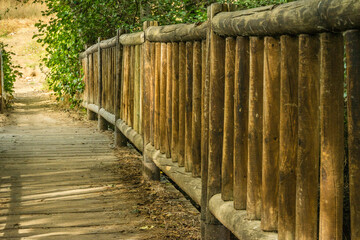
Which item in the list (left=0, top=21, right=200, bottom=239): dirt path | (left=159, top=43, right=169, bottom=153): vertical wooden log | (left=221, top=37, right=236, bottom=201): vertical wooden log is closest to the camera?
(left=221, top=37, right=236, bottom=201): vertical wooden log

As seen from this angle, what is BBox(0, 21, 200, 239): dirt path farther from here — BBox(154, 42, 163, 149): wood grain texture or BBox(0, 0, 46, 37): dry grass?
BBox(0, 0, 46, 37): dry grass

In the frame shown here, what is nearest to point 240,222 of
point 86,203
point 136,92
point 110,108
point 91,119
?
point 86,203

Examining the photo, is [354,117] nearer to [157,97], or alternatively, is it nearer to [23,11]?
[157,97]

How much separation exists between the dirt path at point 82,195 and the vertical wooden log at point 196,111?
50 cm

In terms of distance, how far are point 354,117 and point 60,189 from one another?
3598 millimetres

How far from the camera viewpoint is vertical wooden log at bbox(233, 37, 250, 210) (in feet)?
8.96

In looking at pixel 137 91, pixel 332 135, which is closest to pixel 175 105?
pixel 137 91

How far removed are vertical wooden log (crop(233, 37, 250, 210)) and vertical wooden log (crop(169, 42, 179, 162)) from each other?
1.40 m

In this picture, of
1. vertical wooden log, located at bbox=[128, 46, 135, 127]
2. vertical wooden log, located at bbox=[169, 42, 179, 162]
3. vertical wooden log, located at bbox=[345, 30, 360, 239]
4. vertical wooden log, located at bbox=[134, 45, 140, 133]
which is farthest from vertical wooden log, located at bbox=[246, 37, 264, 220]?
vertical wooden log, located at bbox=[128, 46, 135, 127]

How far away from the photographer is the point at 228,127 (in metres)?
2.96

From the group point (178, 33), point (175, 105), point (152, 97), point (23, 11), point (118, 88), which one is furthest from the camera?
point (23, 11)

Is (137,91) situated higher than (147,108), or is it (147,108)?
(137,91)

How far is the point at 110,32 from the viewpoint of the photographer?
11.3 m

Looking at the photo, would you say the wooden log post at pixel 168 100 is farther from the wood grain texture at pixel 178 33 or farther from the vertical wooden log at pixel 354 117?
the vertical wooden log at pixel 354 117
